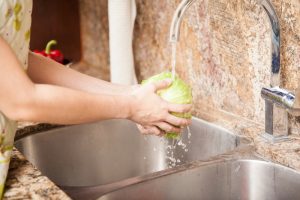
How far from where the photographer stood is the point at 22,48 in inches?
48.3

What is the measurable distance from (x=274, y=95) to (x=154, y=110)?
1.13 ft

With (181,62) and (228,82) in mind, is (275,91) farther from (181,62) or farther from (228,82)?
(181,62)

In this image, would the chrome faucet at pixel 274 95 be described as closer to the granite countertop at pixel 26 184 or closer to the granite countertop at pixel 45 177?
the granite countertop at pixel 45 177

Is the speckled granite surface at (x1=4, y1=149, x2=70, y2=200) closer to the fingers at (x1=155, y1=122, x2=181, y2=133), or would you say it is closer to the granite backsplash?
the fingers at (x1=155, y1=122, x2=181, y2=133)

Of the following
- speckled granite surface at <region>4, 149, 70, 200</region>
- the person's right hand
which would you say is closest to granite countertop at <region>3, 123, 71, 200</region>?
speckled granite surface at <region>4, 149, 70, 200</region>

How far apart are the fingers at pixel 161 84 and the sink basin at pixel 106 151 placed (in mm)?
372

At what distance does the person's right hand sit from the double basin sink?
14 cm

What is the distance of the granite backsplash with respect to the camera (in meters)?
1.51

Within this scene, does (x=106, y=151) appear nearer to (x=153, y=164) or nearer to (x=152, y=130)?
(x=153, y=164)

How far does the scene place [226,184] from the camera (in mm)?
1563

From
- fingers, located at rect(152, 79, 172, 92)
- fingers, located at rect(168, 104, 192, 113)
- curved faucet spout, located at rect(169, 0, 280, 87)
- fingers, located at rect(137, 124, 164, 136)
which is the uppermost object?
curved faucet spout, located at rect(169, 0, 280, 87)

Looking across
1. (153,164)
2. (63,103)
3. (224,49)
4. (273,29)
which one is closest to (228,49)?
(224,49)

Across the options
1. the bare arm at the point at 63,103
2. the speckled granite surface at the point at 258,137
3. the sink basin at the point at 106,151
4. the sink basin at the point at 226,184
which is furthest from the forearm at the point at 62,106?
the sink basin at the point at 106,151

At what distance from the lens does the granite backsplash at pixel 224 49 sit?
1.51 metres
